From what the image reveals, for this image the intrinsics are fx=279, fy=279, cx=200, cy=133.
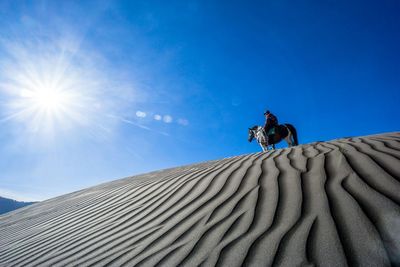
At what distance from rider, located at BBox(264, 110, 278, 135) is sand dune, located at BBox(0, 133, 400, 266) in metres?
8.11

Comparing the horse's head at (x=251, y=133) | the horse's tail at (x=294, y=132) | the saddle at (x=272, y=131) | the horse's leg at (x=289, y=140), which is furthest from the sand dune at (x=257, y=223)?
Result: the horse's head at (x=251, y=133)

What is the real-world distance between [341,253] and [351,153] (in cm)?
214

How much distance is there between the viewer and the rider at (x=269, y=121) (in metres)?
11.7

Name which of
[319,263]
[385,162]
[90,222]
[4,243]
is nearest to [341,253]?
[319,263]

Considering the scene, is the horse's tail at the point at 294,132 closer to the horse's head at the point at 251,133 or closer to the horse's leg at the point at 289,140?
the horse's leg at the point at 289,140

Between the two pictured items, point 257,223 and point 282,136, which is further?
point 282,136

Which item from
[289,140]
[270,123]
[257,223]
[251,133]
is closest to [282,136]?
[289,140]

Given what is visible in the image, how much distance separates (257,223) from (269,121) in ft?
32.9

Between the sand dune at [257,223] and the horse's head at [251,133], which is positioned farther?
the horse's head at [251,133]

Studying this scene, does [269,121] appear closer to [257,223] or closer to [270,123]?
[270,123]

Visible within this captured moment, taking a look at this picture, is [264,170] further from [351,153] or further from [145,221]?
[145,221]

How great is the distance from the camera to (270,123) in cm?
1175

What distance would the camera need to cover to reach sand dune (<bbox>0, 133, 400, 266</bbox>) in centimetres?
160

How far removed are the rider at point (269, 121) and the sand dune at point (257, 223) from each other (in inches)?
319
